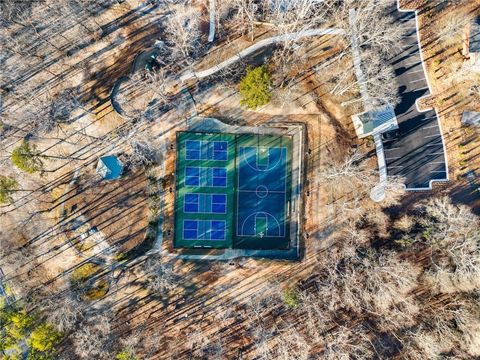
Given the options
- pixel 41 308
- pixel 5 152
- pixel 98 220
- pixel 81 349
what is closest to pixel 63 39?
pixel 5 152

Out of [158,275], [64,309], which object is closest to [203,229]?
[158,275]

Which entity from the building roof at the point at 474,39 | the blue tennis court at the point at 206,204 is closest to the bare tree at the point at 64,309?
the blue tennis court at the point at 206,204

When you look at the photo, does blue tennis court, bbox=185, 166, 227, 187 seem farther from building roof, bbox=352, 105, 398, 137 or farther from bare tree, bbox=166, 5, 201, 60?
building roof, bbox=352, 105, 398, 137

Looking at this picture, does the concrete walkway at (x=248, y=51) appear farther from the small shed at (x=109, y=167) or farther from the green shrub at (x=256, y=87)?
the small shed at (x=109, y=167)

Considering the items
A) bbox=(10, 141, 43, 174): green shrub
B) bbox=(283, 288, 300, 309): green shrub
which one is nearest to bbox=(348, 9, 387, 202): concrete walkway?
bbox=(283, 288, 300, 309): green shrub

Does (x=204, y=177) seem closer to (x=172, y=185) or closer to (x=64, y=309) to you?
(x=172, y=185)

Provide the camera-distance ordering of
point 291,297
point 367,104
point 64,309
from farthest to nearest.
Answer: point 367,104 → point 291,297 → point 64,309
